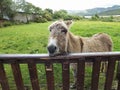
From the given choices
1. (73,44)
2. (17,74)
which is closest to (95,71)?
(17,74)

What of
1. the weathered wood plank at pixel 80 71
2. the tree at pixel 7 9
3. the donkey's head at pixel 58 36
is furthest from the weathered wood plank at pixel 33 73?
the tree at pixel 7 9

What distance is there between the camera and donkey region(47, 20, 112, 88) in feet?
8.71

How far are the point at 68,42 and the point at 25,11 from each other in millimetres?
28005

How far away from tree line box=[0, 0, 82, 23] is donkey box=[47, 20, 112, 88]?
68.0ft

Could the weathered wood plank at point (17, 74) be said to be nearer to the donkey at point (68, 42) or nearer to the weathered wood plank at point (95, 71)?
the donkey at point (68, 42)

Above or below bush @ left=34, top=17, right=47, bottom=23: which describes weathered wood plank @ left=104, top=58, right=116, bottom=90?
above

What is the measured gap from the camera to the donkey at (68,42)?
8.71ft

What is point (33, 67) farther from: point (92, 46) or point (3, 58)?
point (92, 46)

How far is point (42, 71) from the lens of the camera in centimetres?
522

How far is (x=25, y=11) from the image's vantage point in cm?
3064

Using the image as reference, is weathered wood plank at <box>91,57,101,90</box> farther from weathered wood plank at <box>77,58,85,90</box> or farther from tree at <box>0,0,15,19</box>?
tree at <box>0,0,15,19</box>

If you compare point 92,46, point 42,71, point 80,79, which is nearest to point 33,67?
point 80,79

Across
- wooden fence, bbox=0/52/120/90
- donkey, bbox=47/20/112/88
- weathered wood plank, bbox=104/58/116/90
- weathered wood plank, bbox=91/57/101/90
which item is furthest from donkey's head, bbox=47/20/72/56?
weathered wood plank, bbox=104/58/116/90

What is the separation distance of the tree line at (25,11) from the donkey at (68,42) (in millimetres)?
20714
